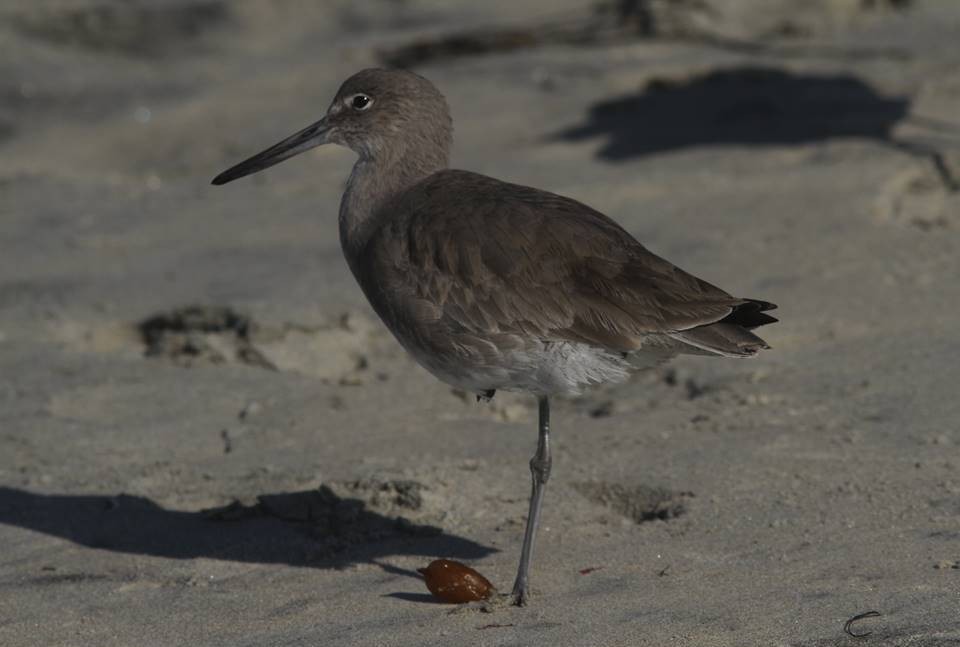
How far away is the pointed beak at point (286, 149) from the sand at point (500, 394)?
0.96 meters

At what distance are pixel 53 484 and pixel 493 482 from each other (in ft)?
4.96

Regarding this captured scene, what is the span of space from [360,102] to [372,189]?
1.22ft

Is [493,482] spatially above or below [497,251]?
below

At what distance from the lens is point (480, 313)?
4621 millimetres

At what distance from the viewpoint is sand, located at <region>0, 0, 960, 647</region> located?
4.49 meters

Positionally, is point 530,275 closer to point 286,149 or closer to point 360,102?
point 360,102

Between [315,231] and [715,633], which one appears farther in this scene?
[315,231]

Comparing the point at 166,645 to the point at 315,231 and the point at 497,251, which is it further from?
the point at 315,231

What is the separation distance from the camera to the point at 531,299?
15.1 ft

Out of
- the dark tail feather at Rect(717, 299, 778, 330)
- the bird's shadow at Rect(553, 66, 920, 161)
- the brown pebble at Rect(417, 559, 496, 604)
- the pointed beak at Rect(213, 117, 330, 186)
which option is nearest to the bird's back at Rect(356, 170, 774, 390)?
the dark tail feather at Rect(717, 299, 778, 330)

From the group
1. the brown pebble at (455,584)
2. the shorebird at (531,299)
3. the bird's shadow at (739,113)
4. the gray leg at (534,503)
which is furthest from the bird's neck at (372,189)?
the bird's shadow at (739,113)

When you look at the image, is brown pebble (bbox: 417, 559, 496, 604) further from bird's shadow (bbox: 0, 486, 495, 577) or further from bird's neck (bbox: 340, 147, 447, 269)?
bird's neck (bbox: 340, 147, 447, 269)

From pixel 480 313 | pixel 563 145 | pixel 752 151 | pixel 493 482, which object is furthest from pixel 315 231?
pixel 480 313

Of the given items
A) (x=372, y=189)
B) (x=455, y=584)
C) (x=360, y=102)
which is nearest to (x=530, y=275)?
(x=372, y=189)
